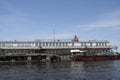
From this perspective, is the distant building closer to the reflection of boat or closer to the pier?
the pier

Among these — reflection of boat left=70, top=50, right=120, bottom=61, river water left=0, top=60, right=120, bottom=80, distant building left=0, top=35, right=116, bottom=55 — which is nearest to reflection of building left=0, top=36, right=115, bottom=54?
distant building left=0, top=35, right=116, bottom=55

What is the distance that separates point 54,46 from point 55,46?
474 millimetres

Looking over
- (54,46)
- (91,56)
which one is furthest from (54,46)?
(91,56)

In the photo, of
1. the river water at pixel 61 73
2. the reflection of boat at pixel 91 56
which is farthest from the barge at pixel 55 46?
the river water at pixel 61 73

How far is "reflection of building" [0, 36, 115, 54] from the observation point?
5231 inches

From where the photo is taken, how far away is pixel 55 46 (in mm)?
134500

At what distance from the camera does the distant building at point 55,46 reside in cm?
13262

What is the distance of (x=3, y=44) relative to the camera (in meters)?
135

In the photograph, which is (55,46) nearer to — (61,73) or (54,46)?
(54,46)

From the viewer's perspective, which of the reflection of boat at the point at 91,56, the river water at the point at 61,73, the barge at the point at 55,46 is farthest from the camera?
the barge at the point at 55,46

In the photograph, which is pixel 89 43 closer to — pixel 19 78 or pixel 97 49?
pixel 97 49

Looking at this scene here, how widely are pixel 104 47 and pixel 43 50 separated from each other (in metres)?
29.3

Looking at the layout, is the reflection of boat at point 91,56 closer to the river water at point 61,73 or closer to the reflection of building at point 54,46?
the reflection of building at point 54,46

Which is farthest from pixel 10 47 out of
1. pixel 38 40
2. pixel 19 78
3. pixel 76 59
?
pixel 19 78
